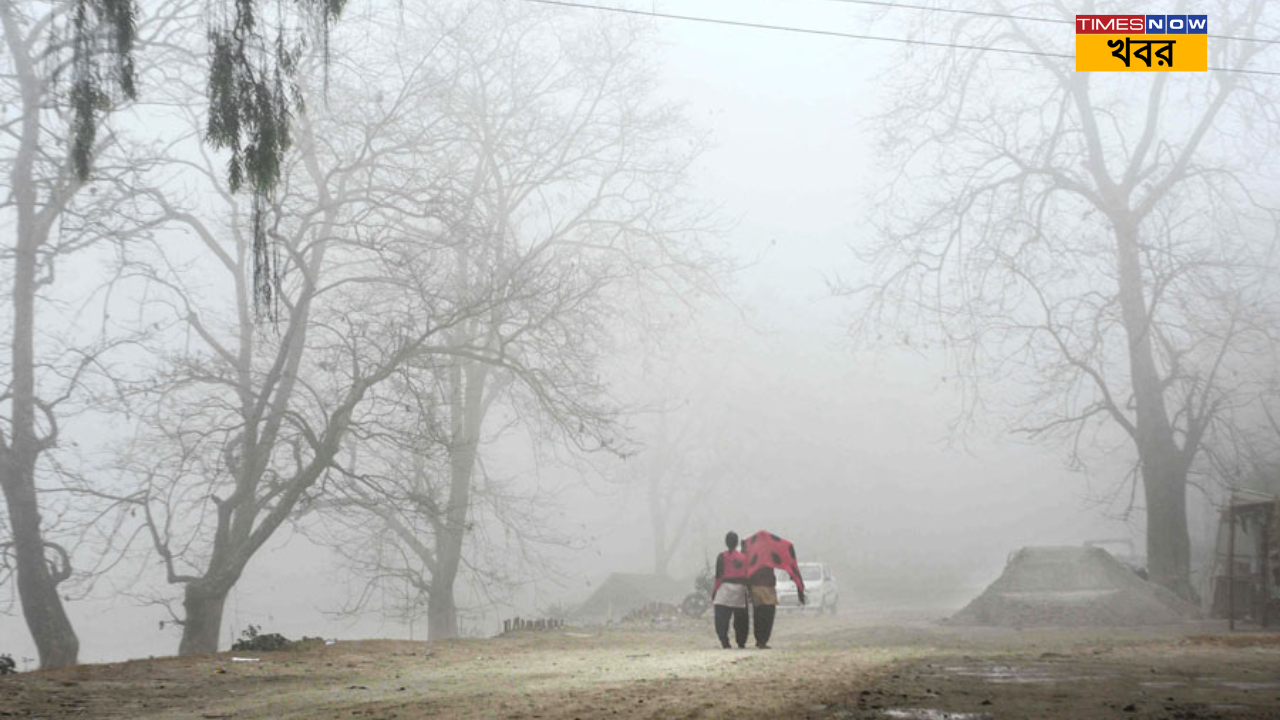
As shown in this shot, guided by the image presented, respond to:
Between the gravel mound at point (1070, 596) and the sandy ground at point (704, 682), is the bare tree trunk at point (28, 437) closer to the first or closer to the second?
the sandy ground at point (704, 682)

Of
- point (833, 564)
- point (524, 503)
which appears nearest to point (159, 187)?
point (524, 503)

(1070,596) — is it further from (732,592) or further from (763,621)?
(732,592)

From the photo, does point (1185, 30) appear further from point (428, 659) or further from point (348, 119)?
point (428, 659)

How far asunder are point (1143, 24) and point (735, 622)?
18552mm

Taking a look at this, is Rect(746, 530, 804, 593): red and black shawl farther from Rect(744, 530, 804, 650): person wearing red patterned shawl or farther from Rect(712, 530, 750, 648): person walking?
Rect(712, 530, 750, 648): person walking

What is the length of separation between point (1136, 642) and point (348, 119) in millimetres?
Result: 16816

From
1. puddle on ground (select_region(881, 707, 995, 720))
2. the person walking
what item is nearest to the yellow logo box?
the person walking

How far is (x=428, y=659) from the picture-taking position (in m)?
15.0

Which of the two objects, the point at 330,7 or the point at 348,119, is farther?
the point at 348,119

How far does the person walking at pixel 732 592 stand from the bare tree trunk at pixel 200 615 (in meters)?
7.55

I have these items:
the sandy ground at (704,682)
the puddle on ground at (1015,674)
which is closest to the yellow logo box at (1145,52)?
the sandy ground at (704,682)

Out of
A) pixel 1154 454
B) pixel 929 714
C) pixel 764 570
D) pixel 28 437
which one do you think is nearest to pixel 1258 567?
pixel 1154 454

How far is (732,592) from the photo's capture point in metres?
16.6

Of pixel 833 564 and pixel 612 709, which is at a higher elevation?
pixel 612 709
